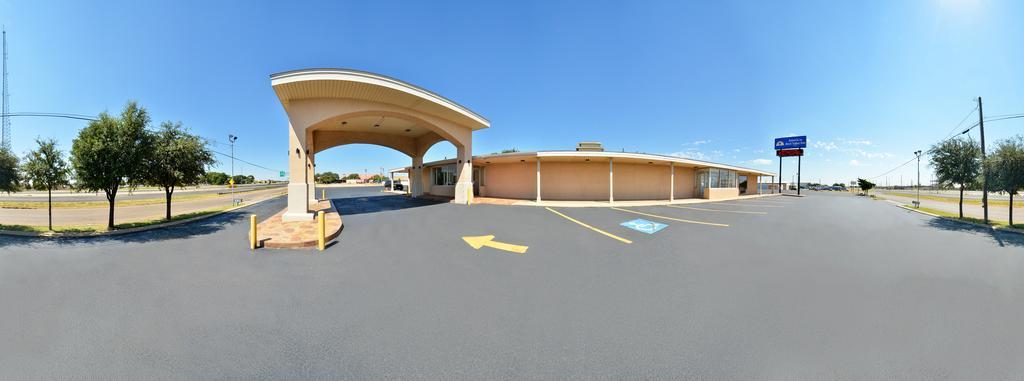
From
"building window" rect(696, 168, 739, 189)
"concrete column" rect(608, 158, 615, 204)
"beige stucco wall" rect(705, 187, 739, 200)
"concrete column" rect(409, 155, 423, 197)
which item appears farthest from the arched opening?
"beige stucco wall" rect(705, 187, 739, 200)

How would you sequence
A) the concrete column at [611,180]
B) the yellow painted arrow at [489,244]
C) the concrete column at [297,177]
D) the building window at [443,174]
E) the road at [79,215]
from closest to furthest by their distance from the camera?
the yellow painted arrow at [489,244]
the concrete column at [297,177]
the road at [79,215]
the concrete column at [611,180]
the building window at [443,174]

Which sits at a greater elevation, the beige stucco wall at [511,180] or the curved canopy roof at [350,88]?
the curved canopy roof at [350,88]

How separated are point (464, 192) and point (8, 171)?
50.9 feet

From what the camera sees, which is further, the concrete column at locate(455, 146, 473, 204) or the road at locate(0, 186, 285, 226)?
Result: the concrete column at locate(455, 146, 473, 204)

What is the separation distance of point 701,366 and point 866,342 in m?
1.94

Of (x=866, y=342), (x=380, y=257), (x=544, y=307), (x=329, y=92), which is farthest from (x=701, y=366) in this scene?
(x=329, y=92)

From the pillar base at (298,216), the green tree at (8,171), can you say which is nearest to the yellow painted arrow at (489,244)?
the pillar base at (298,216)

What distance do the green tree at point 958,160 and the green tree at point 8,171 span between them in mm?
35018

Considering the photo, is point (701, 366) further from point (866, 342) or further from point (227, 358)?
point (227, 358)

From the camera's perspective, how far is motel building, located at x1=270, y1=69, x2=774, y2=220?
10852 mm

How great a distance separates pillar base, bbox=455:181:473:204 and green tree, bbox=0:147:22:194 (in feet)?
49.6

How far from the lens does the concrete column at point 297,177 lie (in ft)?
35.2

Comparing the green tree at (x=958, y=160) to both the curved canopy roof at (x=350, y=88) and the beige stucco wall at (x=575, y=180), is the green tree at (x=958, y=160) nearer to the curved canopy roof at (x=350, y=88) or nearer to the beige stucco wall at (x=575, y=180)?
the beige stucco wall at (x=575, y=180)

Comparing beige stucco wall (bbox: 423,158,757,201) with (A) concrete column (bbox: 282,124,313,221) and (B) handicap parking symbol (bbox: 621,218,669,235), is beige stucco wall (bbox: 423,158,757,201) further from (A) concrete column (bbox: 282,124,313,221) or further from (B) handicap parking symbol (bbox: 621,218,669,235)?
(A) concrete column (bbox: 282,124,313,221)
